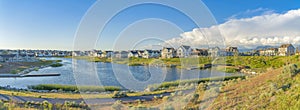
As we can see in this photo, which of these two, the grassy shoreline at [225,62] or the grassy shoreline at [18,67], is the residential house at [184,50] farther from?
the grassy shoreline at [18,67]

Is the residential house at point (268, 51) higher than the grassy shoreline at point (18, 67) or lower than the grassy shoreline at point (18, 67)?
higher

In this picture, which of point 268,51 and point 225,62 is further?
point 268,51

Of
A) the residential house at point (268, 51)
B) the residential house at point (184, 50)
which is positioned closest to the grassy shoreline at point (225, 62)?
the residential house at point (184, 50)

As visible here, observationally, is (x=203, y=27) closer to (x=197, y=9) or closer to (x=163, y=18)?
(x=197, y=9)

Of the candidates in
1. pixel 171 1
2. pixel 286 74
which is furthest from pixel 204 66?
pixel 171 1

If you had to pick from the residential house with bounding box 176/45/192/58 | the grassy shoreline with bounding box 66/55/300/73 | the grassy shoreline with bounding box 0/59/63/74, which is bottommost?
the grassy shoreline with bounding box 0/59/63/74

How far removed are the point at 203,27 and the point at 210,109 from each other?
221 centimetres

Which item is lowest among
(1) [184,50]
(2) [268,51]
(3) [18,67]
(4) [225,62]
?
(3) [18,67]

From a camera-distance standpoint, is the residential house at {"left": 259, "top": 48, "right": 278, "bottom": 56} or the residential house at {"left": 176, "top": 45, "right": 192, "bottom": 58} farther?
the residential house at {"left": 259, "top": 48, "right": 278, "bottom": 56}

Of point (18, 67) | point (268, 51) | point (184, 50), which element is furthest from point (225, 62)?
point (18, 67)

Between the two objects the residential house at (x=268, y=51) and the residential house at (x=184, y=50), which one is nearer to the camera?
the residential house at (x=184, y=50)

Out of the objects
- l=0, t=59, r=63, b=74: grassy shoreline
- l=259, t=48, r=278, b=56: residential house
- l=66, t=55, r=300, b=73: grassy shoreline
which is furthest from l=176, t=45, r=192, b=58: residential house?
l=259, t=48, r=278, b=56: residential house

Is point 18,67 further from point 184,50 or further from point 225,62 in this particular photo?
point 225,62

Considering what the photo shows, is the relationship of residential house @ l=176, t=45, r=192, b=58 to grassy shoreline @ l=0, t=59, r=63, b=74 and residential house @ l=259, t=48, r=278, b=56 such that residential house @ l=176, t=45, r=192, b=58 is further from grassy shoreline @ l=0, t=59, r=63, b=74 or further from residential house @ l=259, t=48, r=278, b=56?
residential house @ l=259, t=48, r=278, b=56
